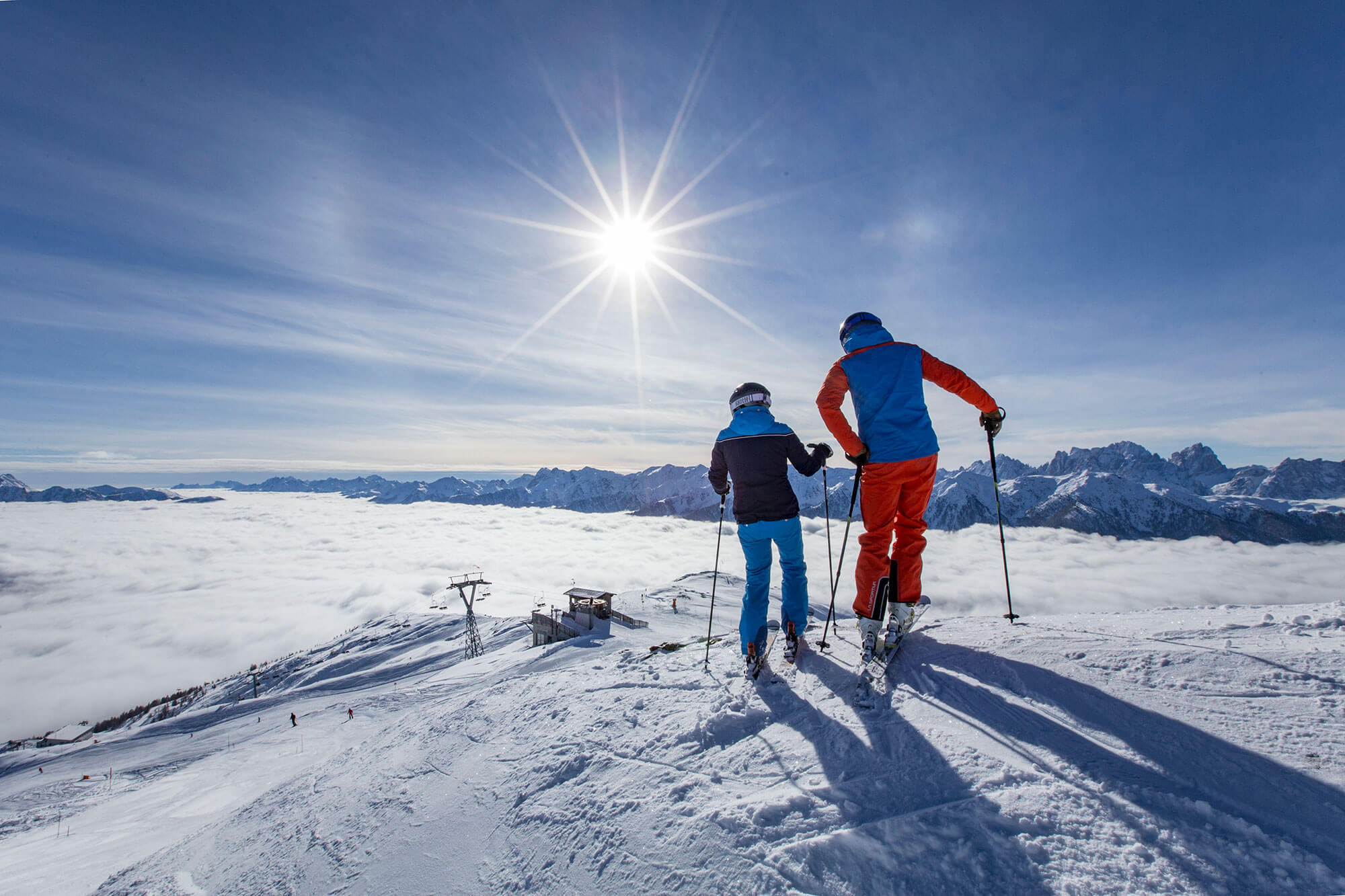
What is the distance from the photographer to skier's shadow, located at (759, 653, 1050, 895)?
84.5 inches

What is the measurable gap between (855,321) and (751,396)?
54.8 inches

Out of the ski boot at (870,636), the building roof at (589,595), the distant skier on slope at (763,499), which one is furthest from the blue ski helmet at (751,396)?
the building roof at (589,595)

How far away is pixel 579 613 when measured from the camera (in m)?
39.0

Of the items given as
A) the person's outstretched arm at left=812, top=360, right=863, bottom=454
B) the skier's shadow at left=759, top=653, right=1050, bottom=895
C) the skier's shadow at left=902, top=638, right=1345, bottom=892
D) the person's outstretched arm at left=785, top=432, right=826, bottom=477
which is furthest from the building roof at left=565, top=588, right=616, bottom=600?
the skier's shadow at left=759, top=653, right=1050, bottom=895

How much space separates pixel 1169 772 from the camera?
2580 millimetres

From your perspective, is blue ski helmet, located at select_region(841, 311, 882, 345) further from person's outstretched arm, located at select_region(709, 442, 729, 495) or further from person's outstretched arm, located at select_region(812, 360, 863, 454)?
person's outstretched arm, located at select_region(709, 442, 729, 495)

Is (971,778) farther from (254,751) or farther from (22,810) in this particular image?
(22,810)

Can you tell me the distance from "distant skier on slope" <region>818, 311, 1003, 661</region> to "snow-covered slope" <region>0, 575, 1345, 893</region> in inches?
25.5

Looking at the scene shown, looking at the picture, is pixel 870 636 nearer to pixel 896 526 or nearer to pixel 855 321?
pixel 896 526

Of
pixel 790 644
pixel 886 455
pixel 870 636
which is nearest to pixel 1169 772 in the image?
pixel 870 636

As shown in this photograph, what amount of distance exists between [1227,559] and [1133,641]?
290 meters

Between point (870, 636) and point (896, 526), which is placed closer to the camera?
point (870, 636)

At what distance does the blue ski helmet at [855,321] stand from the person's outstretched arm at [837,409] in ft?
1.38

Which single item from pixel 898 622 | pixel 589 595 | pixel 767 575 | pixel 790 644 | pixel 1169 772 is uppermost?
pixel 767 575
